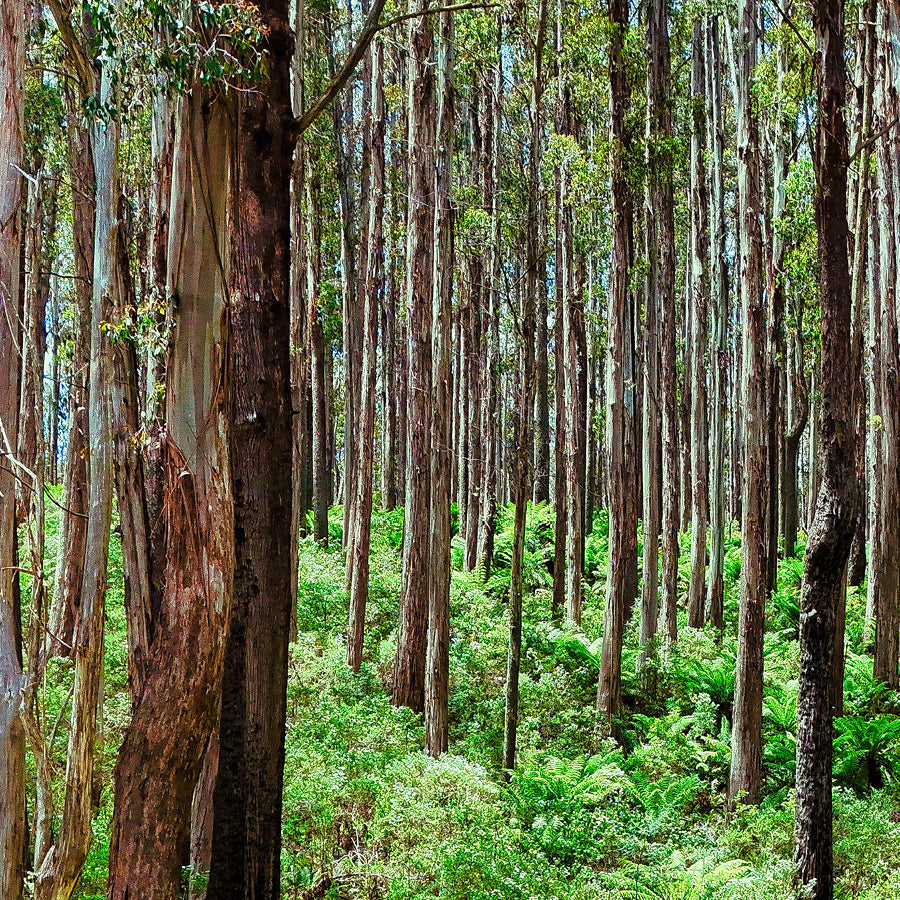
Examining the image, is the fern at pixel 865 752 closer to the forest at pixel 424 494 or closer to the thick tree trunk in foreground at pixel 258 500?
the forest at pixel 424 494

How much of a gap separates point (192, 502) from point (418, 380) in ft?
24.3

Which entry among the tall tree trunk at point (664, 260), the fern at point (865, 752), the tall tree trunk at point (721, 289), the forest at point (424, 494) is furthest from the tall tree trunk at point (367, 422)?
the fern at point (865, 752)

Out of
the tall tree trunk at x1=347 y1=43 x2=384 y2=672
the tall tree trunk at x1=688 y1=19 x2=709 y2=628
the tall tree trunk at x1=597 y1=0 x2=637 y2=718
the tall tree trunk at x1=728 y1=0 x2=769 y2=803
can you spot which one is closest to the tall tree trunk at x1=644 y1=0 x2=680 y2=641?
the tall tree trunk at x1=688 y1=19 x2=709 y2=628

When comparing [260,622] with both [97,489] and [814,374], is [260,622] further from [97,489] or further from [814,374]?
[814,374]

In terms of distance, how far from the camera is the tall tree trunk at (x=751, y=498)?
10.1 meters

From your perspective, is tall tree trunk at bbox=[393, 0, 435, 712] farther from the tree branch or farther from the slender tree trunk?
the tree branch

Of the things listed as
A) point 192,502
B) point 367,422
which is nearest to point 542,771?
point 367,422

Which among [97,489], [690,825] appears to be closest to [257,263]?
[97,489]

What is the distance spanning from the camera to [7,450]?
499 cm

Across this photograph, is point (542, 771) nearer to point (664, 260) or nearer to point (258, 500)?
point (258, 500)

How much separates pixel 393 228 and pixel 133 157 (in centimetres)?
1325

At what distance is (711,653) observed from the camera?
1521 cm

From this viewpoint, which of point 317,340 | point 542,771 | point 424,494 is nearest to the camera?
point 542,771

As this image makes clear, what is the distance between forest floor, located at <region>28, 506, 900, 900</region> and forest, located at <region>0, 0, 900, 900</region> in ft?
0.18
